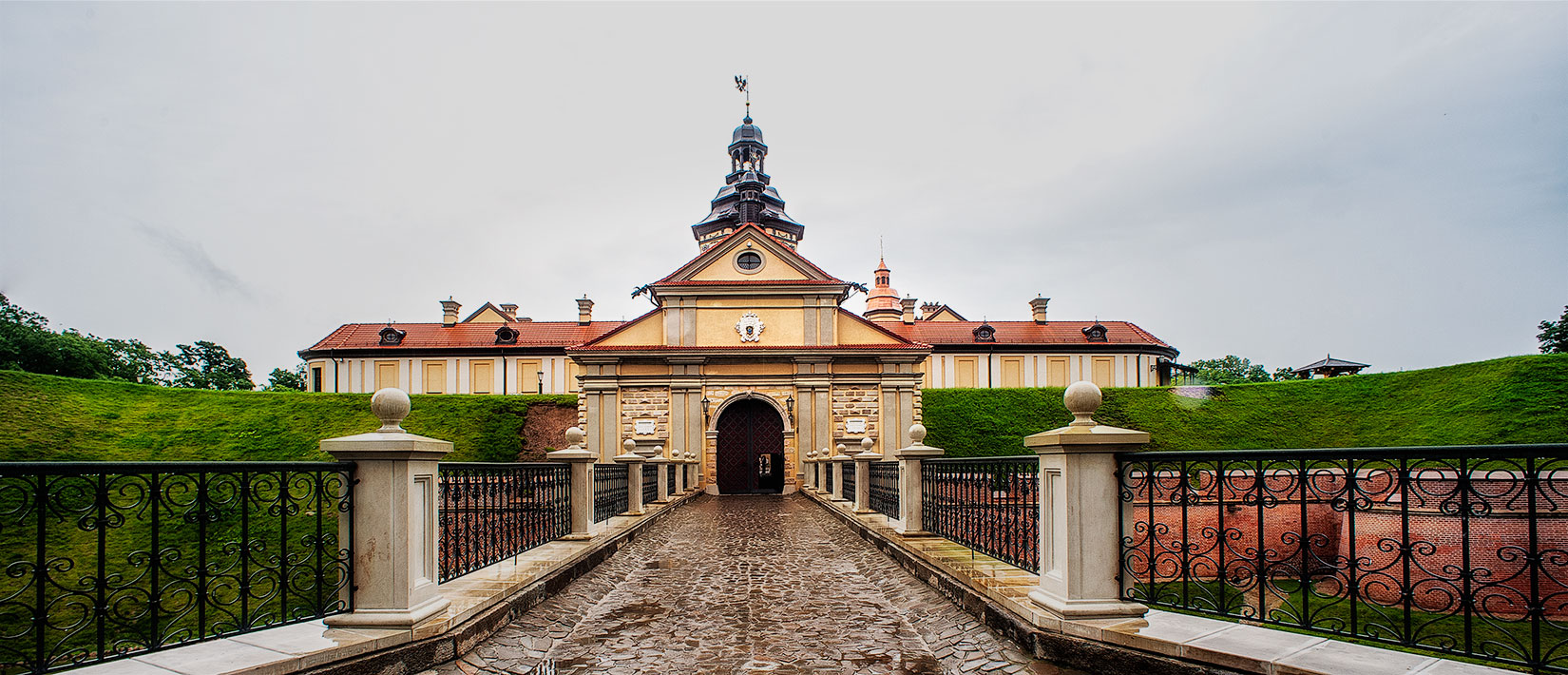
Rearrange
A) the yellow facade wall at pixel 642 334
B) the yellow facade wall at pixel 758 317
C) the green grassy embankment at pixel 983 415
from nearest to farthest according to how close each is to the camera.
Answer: the green grassy embankment at pixel 983 415, the yellow facade wall at pixel 758 317, the yellow facade wall at pixel 642 334

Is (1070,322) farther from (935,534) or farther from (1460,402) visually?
(935,534)

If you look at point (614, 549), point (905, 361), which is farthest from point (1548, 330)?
point (614, 549)

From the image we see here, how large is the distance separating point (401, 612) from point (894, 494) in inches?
289

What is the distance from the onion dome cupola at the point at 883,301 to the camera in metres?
48.8

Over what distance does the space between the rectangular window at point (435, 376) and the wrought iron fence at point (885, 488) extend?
32869mm

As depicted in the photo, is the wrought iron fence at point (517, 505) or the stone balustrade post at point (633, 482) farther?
the stone balustrade post at point (633, 482)

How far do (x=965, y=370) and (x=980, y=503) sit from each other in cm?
3416

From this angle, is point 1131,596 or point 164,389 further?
point 164,389

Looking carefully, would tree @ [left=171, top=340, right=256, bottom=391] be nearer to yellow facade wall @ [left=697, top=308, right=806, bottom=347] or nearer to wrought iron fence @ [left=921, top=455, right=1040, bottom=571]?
yellow facade wall @ [left=697, top=308, right=806, bottom=347]

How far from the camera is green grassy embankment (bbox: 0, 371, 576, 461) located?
67.7 feet

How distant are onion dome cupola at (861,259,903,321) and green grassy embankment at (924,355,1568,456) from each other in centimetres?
1924

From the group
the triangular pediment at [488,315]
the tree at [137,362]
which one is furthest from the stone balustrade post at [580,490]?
the tree at [137,362]

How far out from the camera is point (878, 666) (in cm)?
504

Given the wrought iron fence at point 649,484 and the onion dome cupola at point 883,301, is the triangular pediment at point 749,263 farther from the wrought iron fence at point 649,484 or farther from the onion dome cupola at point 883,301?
the onion dome cupola at point 883,301
